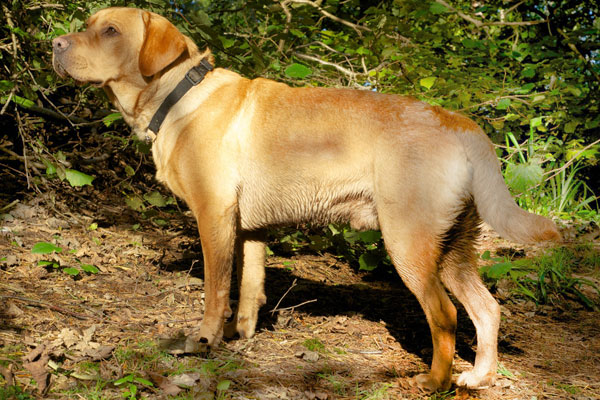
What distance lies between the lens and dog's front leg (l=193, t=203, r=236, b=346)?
329cm

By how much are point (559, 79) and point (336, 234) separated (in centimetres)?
358

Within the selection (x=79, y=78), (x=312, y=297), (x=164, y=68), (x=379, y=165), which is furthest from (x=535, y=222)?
(x=79, y=78)

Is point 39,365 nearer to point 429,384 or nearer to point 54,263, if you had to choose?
point 54,263

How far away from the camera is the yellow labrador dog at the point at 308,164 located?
300 centimetres

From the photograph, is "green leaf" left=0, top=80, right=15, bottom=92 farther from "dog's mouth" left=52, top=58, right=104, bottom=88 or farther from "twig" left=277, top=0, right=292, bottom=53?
"twig" left=277, top=0, right=292, bottom=53

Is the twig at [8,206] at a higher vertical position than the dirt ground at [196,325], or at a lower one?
lower

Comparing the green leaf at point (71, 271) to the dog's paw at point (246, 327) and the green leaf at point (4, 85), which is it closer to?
the dog's paw at point (246, 327)

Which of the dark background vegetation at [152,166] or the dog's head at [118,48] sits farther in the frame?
the dark background vegetation at [152,166]

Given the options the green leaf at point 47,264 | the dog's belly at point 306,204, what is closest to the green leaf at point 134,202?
the green leaf at point 47,264

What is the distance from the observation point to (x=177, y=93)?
3451 mm

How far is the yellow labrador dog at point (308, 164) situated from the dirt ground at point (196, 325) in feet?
1.08

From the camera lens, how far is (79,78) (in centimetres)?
338

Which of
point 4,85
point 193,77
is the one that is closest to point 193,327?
point 193,77

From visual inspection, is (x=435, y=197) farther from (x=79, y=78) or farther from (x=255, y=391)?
(x=79, y=78)
